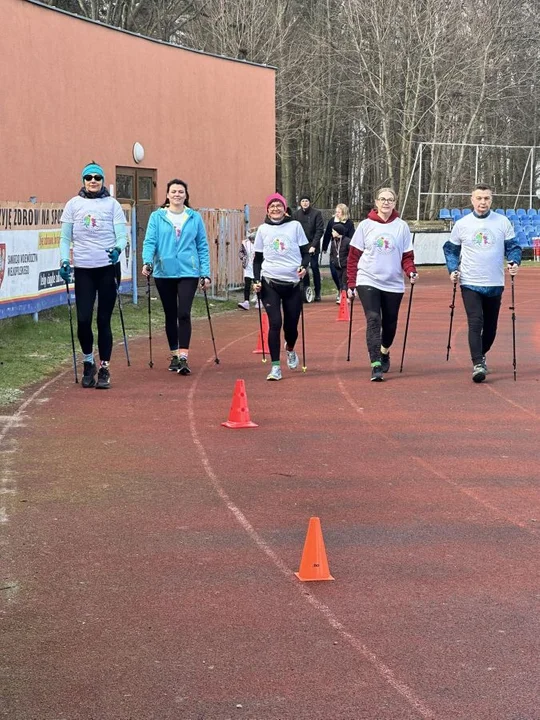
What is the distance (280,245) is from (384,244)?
1107 millimetres

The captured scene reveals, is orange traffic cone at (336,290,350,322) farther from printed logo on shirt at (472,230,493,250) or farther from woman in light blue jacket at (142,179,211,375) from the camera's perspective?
woman in light blue jacket at (142,179,211,375)

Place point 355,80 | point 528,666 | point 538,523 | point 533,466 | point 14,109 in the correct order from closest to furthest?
point 528,666, point 538,523, point 533,466, point 14,109, point 355,80

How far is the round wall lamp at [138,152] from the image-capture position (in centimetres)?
2714

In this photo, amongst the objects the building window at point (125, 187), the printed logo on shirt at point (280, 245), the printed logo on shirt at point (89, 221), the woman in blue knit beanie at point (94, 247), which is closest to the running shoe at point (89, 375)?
the woman in blue knit beanie at point (94, 247)

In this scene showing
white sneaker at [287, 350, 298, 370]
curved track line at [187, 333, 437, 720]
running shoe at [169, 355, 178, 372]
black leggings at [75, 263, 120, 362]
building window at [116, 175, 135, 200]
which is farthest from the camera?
building window at [116, 175, 135, 200]

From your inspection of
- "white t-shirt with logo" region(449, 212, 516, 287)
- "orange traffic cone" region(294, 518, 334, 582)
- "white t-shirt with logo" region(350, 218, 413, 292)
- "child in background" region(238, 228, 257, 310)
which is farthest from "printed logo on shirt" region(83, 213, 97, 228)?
"child in background" region(238, 228, 257, 310)

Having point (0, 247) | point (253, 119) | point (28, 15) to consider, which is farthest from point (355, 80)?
point (0, 247)

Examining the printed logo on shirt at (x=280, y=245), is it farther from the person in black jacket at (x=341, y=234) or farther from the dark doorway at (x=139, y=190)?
the dark doorway at (x=139, y=190)

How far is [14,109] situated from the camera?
22359 millimetres

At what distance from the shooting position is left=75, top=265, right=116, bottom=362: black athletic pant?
12219mm

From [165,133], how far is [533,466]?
2108cm

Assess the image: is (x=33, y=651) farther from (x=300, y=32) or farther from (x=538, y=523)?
(x=300, y=32)

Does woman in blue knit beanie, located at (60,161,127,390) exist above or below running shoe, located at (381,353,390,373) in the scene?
above

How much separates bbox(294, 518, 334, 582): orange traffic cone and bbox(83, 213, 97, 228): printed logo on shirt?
663 centimetres
